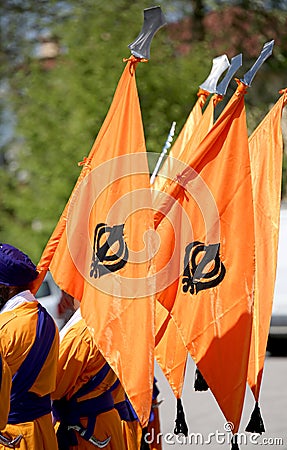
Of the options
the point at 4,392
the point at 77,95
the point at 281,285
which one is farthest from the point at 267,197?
the point at 77,95

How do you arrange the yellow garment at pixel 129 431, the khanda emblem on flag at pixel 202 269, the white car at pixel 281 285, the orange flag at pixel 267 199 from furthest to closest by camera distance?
the white car at pixel 281 285, the orange flag at pixel 267 199, the yellow garment at pixel 129 431, the khanda emblem on flag at pixel 202 269

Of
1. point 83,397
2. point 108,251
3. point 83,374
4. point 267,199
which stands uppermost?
point 267,199

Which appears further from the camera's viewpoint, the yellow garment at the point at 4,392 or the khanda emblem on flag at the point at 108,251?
the khanda emblem on flag at the point at 108,251

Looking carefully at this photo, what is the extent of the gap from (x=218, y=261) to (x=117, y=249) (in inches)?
22.9

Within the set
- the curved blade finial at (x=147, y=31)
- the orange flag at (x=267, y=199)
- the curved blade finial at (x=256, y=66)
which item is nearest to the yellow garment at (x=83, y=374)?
the orange flag at (x=267, y=199)

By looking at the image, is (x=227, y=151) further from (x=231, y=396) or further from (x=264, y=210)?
(x=231, y=396)

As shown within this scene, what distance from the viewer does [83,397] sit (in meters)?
4.91

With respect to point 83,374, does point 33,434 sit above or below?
below

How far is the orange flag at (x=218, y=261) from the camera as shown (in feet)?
16.1

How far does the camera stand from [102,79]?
16672mm

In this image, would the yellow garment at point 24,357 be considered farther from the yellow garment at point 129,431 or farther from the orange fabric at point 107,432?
the yellow garment at point 129,431

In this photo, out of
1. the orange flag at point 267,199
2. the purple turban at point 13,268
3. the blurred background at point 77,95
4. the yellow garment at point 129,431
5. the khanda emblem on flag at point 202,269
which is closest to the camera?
the purple turban at point 13,268

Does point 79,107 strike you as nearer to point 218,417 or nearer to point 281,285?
point 281,285

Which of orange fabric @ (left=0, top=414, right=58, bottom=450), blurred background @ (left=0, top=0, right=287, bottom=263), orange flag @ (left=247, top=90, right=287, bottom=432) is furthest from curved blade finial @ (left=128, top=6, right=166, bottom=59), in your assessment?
blurred background @ (left=0, top=0, right=287, bottom=263)
